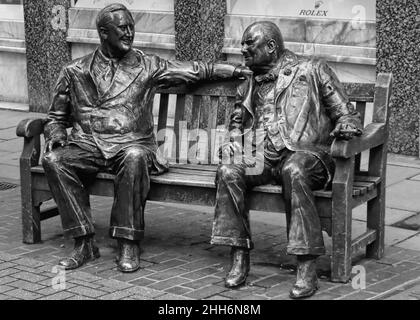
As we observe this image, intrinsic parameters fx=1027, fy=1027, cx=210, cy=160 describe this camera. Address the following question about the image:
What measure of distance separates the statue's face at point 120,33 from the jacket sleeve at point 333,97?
125 cm

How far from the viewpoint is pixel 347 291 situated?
555 cm

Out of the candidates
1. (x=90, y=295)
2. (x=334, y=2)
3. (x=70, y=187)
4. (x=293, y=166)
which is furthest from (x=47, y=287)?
(x=334, y=2)

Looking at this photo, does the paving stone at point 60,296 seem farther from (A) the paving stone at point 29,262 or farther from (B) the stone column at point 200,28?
(B) the stone column at point 200,28

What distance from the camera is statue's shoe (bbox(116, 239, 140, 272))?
237 inches

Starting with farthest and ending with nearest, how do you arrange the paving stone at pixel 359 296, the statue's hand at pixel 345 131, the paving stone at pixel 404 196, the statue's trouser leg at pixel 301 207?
1. the paving stone at pixel 404 196
2. the statue's hand at pixel 345 131
3. the statue's trouser leg at pixel 301 207
4. the paving stone at pixel 359 296

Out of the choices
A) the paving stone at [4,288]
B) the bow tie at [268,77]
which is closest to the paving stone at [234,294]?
the paving stone at [4,288]

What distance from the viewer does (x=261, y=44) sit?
19.8ft

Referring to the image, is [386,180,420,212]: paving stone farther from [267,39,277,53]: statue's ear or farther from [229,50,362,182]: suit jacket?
[267,39,277,53]: statue's ear

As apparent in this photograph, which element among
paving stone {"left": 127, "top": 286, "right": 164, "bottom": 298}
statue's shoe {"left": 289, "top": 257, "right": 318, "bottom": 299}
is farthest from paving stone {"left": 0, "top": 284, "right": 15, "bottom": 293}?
statue's shoe {"left": 289, "top": 257, "right": 318, "bottom": 299}

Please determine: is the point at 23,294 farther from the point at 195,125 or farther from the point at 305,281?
the point at 195,125

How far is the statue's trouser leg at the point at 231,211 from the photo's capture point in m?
5.75

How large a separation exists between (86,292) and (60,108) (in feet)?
A: 4.87

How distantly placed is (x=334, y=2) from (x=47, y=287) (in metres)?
4.79

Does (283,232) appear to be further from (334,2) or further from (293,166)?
(334,2)
